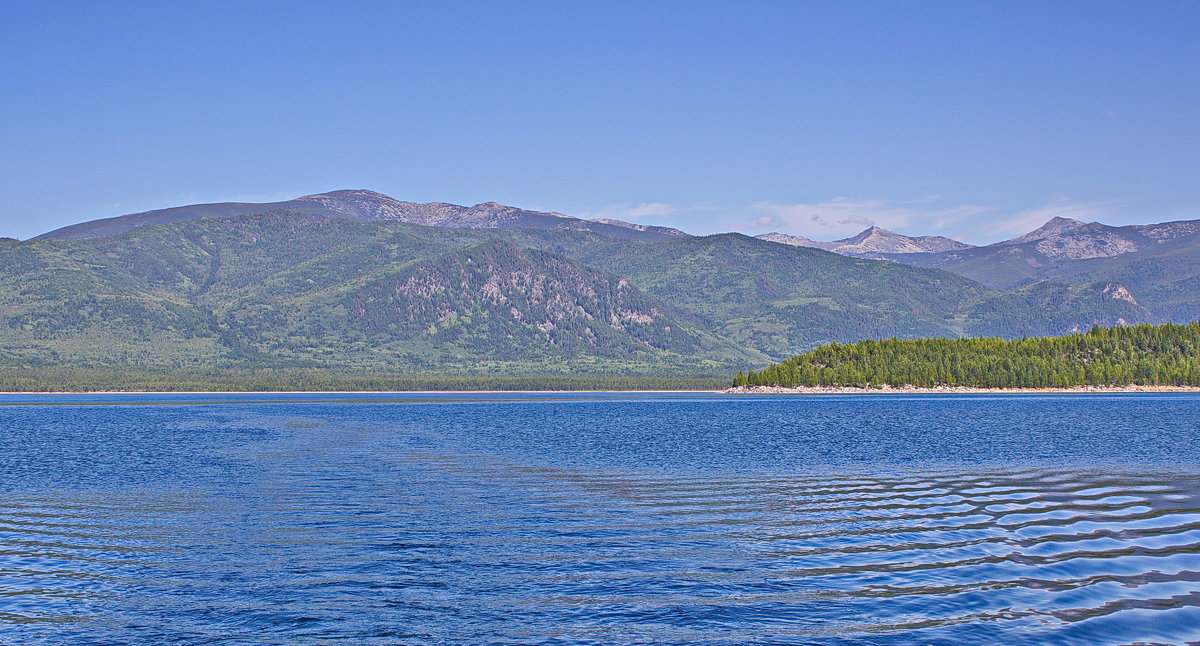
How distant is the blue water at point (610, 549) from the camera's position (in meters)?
28.8

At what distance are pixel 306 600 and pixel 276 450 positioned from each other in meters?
69.3

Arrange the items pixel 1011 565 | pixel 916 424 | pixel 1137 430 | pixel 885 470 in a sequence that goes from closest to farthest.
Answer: pixel 1011 565 → pixel 885 470 → pixel 1137 430 → pixel 916 424

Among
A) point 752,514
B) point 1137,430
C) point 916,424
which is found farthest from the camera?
point 916,424

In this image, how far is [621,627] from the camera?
28.5 metres

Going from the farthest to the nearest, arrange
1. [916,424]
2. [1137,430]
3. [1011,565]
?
1. [916,424]
2. [1137,430]
3. [1011,565]

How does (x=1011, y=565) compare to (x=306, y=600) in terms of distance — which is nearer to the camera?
(x=306, y=600)

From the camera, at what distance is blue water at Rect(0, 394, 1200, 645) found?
28781mm

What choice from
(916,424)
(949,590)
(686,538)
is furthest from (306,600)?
(916,424)

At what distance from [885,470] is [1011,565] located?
3624 centimetres

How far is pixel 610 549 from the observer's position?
131ft

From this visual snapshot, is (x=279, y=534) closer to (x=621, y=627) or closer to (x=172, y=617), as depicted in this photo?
(x=172, y=617)

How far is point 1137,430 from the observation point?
382ft

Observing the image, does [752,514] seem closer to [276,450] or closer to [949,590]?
[949,590]

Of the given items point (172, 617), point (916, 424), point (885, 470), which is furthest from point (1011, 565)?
point (916, 424)
